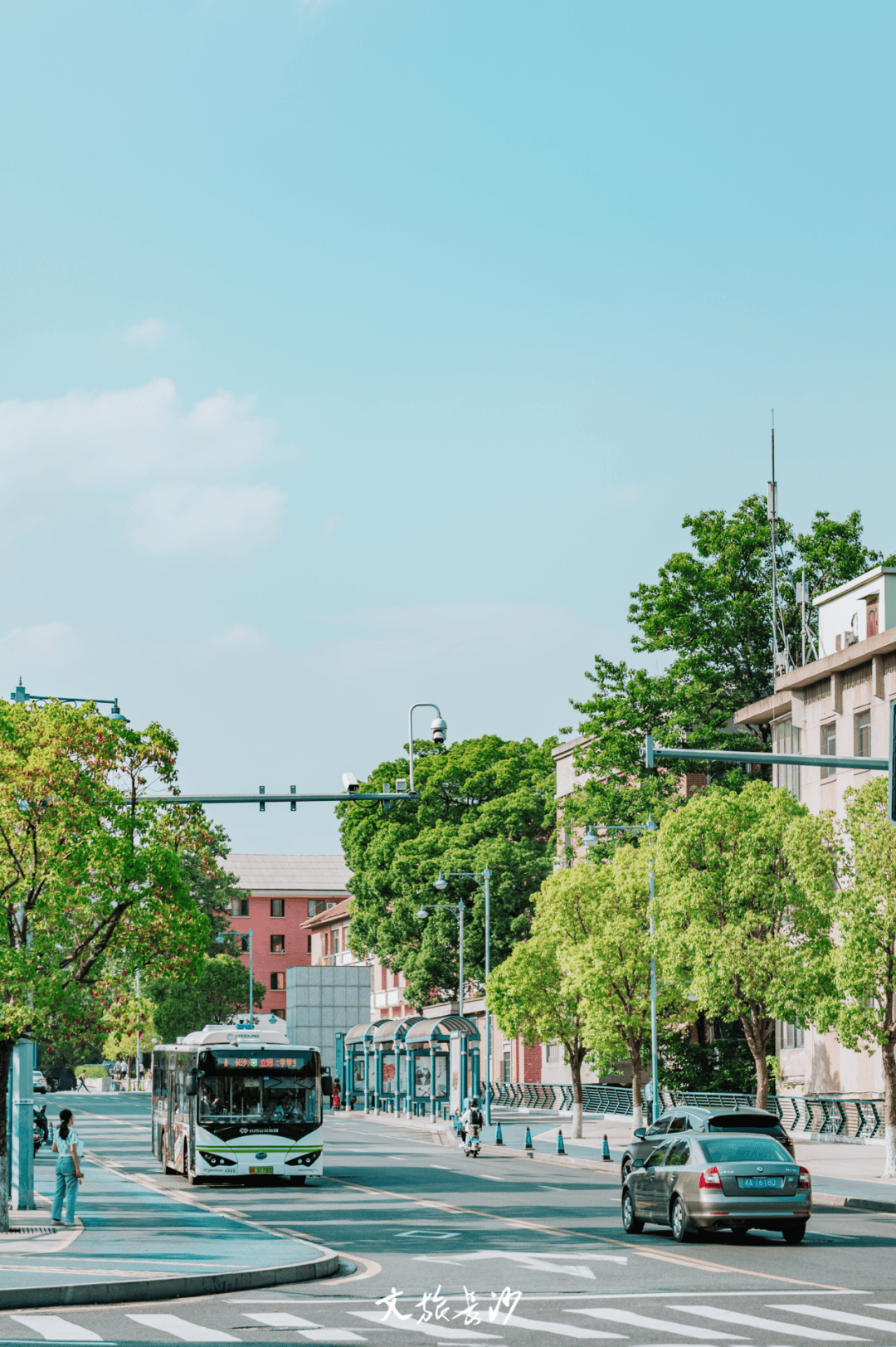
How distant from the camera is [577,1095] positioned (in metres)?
57.7

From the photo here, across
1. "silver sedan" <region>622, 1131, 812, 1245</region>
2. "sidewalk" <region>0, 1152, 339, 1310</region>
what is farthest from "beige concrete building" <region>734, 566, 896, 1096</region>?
"sidewalk" <region>0, 1152, 339, 1310</region>

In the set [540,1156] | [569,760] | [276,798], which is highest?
[569,760]

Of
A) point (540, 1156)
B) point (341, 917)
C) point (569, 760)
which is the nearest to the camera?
point (540, 1156)

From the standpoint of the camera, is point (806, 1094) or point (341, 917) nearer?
point (806, 1094)

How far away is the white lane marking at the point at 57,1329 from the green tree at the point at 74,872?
910cm

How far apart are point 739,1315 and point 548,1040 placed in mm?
45589

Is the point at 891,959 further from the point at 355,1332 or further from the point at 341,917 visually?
the point at 341,917

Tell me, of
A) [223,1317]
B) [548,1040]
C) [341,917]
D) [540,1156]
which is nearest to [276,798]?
[223,1317]

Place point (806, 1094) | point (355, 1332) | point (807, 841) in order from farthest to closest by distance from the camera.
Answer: point (806, 1094) < point (807, 841) < point (355, 1332)

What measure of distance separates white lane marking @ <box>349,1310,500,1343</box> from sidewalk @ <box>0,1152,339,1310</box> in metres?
2.60

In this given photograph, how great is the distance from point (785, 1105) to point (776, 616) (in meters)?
16.9

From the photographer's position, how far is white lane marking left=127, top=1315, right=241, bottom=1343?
46.2ft

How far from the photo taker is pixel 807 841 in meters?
41.4

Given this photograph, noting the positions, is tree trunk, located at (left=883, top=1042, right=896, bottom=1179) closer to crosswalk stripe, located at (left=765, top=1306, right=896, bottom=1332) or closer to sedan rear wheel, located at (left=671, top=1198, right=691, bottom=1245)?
sedan rear wheel, located at (left=671, top=1198, right=691, bottom=1245)
